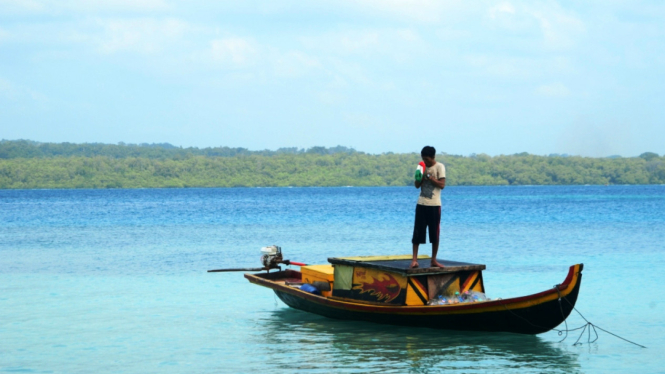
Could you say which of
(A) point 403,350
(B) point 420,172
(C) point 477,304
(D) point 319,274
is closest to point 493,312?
Answer: (C) point 477,304

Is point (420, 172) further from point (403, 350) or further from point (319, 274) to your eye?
point (319, 274)

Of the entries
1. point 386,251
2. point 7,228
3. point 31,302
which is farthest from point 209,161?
point 31,302

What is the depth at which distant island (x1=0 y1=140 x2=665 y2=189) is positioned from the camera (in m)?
165

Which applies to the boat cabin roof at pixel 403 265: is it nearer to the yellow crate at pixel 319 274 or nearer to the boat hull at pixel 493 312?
the boat hull at pixel 493 312

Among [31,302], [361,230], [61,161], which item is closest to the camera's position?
[31,302]

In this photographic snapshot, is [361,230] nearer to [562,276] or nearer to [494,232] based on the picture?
[494,232]

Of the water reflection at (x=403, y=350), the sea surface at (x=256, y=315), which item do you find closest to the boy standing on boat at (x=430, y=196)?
the water reflection at (x=403, y=350)

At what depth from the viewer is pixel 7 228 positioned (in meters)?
45.5

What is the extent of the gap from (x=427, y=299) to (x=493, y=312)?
3.94ft

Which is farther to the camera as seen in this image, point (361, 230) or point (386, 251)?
point (361, 230)

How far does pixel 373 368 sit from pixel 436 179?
3.26 metres

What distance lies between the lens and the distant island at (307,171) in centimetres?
16512

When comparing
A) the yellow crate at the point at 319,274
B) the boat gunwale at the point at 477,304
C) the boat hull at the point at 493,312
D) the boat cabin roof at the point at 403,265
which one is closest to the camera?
the boat gunwale at the point at 477,304

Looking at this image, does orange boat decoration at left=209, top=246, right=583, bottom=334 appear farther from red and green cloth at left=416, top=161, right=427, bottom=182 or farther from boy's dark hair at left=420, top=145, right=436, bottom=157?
boy's dark hair at left=420, top=145, right=436, bottom=157
